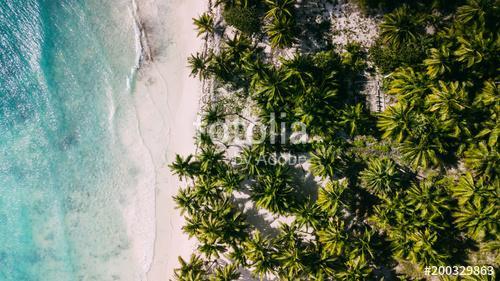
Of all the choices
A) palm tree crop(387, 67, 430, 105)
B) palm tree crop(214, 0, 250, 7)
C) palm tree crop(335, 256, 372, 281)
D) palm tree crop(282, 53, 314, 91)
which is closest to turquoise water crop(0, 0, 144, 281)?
palm tree crop(214, 0, 250, 7)

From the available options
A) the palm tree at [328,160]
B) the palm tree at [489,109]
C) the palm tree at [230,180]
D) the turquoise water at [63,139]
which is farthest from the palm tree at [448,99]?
the turquoise water at [63,139]

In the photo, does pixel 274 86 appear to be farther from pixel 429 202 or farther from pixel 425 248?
→ pixel 425 248

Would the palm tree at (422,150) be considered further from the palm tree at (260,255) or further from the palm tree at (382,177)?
the palm tree at (260,255)

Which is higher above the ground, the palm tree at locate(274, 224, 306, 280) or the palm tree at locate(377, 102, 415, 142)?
the palm tree at locate(377, 102, 415, 142)

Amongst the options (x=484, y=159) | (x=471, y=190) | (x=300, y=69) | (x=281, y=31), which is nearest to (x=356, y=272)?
(x=471, y=190)

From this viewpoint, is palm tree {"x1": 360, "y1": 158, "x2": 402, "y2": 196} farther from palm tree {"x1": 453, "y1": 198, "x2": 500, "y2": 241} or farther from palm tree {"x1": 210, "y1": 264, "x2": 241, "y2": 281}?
palm tree {"x1": 210, "y1": 264, "x2": 241, "y2": 281}

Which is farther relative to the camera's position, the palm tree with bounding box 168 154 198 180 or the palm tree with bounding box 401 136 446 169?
the palm tree with bounding box 168 154 198 180
